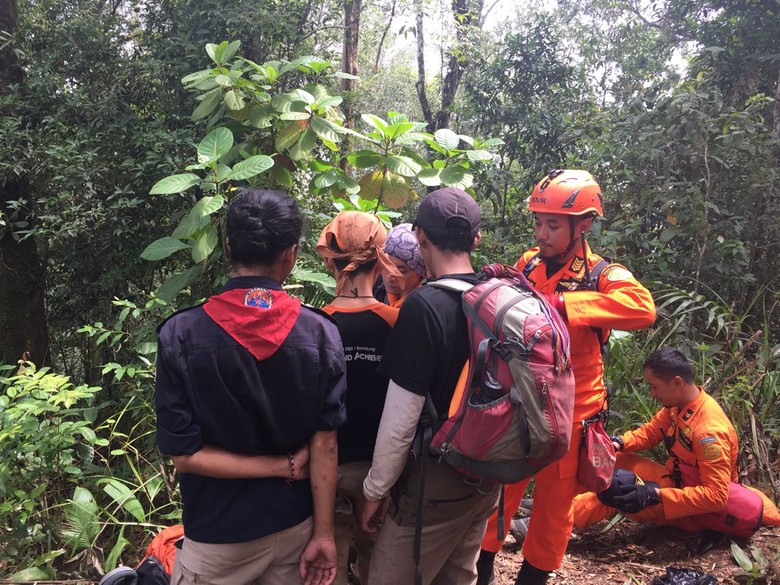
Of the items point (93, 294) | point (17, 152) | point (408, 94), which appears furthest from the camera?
point (408, 94)

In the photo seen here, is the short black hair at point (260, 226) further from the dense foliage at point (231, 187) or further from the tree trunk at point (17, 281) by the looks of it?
the tree trunk at point (17, 281)

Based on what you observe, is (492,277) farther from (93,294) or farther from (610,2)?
(610,2)

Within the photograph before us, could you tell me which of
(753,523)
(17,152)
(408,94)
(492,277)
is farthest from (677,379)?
(408,94)

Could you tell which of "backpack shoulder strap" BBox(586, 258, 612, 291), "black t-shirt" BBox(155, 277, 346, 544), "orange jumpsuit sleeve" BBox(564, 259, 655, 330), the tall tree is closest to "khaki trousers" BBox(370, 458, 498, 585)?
"black t-shirt" BBox(155, 277, 346, 544)

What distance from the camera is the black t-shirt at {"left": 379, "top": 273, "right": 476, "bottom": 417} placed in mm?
1788

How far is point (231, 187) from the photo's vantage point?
10.5ft

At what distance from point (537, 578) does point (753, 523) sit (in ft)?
5.05

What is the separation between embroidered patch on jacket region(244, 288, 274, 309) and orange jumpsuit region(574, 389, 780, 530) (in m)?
2.71

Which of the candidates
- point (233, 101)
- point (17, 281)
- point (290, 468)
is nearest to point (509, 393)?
point (290, 468)

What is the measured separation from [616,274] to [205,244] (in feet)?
6.97

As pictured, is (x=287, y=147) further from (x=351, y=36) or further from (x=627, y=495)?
(x=351, y=36)

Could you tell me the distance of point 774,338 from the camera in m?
5.23

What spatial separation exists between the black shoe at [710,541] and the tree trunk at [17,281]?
581 cm

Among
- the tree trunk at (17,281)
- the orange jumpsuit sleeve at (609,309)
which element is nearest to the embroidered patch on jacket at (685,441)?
the orange jumpsuit sleeve at (609,309)
